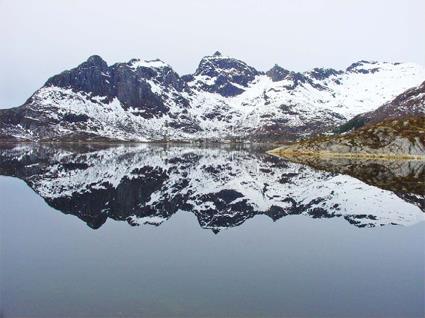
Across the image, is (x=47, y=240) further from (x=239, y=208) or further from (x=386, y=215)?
(x=386, y=215)

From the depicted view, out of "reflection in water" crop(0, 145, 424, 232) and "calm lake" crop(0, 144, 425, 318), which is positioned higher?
"reflection in water" crop(0, 145, 424, 232)

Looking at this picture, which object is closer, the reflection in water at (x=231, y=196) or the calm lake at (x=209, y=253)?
the calm lake at (x=209, y=253)

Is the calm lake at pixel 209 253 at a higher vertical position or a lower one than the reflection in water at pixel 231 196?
lower

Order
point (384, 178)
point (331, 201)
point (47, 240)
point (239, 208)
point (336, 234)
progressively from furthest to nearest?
point (384, 178), point (331, 201), point (239, 208), point (336, 234), point (47, 240)

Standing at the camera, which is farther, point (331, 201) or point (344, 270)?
point (331, 201)

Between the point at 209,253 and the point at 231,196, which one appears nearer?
the point at 209,253

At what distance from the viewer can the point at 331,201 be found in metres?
75.2

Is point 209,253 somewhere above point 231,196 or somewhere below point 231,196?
below

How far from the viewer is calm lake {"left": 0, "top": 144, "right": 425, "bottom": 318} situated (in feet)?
92.1

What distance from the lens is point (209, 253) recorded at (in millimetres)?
40250

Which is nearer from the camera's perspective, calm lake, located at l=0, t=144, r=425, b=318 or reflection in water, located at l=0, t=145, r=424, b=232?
calm lake, located at l=0, t=144, r=425, b=318

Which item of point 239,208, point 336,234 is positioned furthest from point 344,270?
point 239,208

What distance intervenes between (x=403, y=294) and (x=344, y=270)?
19.6 feet

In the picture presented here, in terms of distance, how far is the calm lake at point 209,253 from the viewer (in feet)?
92.1
